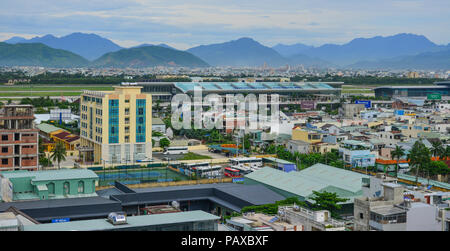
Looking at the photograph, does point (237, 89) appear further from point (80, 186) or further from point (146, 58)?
point (146, 58)

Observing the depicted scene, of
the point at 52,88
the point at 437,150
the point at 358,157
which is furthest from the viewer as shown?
the point at 52,88

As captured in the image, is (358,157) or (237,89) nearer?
(358,157)

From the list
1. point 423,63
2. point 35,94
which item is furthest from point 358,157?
point 423,63

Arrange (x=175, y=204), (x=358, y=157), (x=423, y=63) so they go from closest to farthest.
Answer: (x=175, y=204) → (x=358, y=157) → (x=423, y=63)

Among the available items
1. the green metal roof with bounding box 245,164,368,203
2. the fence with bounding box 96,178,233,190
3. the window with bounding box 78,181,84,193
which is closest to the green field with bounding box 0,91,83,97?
the fence with bounding box 96,178,233,190

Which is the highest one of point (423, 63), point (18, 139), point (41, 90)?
point (423, 63)
